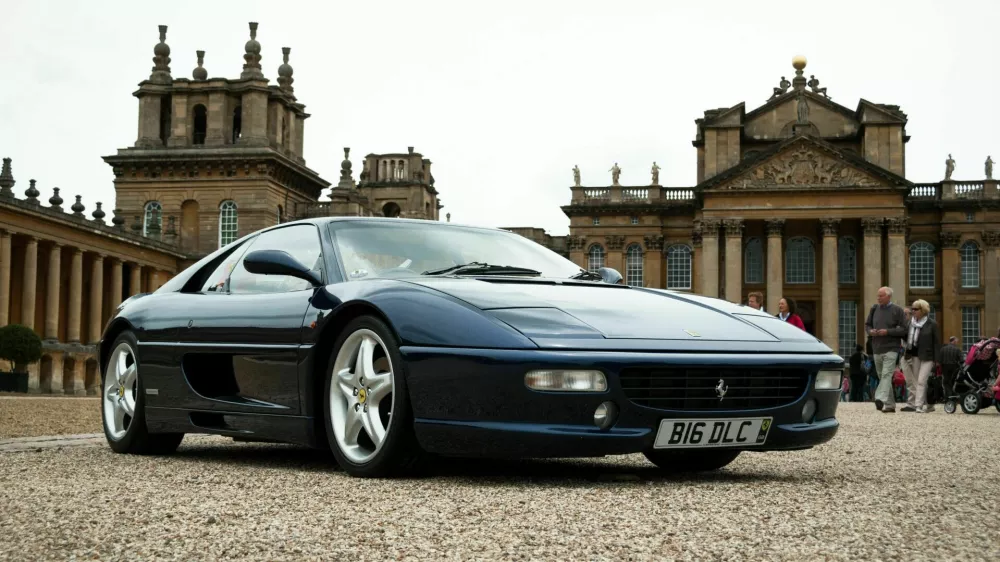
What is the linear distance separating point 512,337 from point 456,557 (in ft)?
5.29

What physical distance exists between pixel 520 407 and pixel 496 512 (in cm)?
74

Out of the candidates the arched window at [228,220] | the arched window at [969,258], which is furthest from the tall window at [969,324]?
the arched window at [228,220]

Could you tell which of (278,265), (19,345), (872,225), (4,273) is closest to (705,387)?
(278,265)

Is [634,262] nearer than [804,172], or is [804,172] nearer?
[804,172]

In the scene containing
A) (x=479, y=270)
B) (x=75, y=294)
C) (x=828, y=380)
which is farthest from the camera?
(x=75, y=294)

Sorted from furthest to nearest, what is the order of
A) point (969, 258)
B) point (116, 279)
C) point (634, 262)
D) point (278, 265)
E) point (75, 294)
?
point (634, 262) < point (969, 258) < point (116, 279) < point (75, 294) < point (278, 265)

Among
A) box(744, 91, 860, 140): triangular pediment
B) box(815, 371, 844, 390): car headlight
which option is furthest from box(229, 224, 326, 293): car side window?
box(744, 91, 860, 140): triangular pediment

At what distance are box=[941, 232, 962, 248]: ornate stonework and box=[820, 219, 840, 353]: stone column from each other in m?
6.16

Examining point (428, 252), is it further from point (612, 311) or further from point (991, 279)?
point (991, 279)

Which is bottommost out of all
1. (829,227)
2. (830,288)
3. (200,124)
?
(830,288)

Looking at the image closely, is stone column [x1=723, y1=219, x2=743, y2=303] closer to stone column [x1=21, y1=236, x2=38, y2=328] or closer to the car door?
stone column [x1=21, y1=236, x2=38, y2=328]

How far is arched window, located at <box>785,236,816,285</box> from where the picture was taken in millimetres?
64562

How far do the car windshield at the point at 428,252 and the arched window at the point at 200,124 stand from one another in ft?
201

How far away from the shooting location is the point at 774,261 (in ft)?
204
